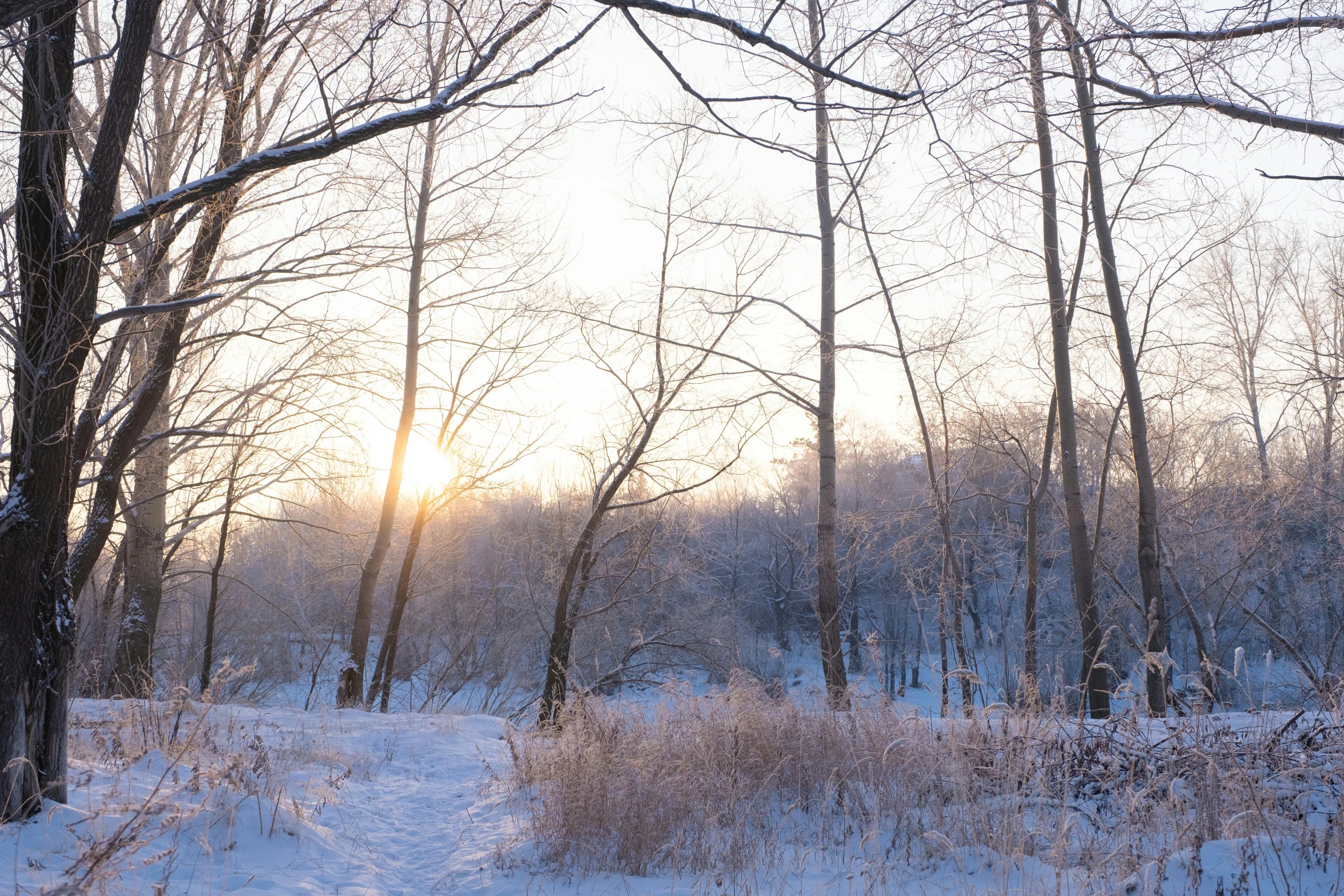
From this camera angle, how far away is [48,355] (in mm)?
4215

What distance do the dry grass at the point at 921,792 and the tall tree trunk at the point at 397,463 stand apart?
8332 mm

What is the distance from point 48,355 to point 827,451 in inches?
338

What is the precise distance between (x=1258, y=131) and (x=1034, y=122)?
1.41 meters

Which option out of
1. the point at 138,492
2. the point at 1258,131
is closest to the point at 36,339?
the point at 1258,131

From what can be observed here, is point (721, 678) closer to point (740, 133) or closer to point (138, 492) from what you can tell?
point (138, 492)

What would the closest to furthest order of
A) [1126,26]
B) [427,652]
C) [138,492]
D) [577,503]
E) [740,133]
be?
[740,133] → [1126,26] → [138,492] → [577,503] → [427,652]

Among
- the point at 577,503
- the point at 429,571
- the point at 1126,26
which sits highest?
the point at 1126,26

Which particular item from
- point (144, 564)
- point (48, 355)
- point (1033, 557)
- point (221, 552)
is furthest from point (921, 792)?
point (221, 552)

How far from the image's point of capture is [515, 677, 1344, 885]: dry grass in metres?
3.93

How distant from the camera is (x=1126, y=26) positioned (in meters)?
4.68

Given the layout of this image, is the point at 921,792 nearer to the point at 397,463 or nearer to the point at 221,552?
the point at 397,463

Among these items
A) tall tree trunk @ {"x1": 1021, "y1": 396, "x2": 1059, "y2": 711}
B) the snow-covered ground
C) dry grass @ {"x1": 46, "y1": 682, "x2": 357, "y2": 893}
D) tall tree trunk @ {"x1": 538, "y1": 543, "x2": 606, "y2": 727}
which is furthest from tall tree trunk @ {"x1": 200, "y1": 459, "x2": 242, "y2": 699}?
tall tree trunk @ {"x1": 1021, "y1": 396, "x2": 1059, "y2": 711}

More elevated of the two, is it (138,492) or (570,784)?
(138,492)

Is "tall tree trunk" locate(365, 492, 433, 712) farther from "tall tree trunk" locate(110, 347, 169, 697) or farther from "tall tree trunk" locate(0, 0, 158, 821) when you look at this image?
"tall tree trunk" locate(0, 0, 158, 821)
